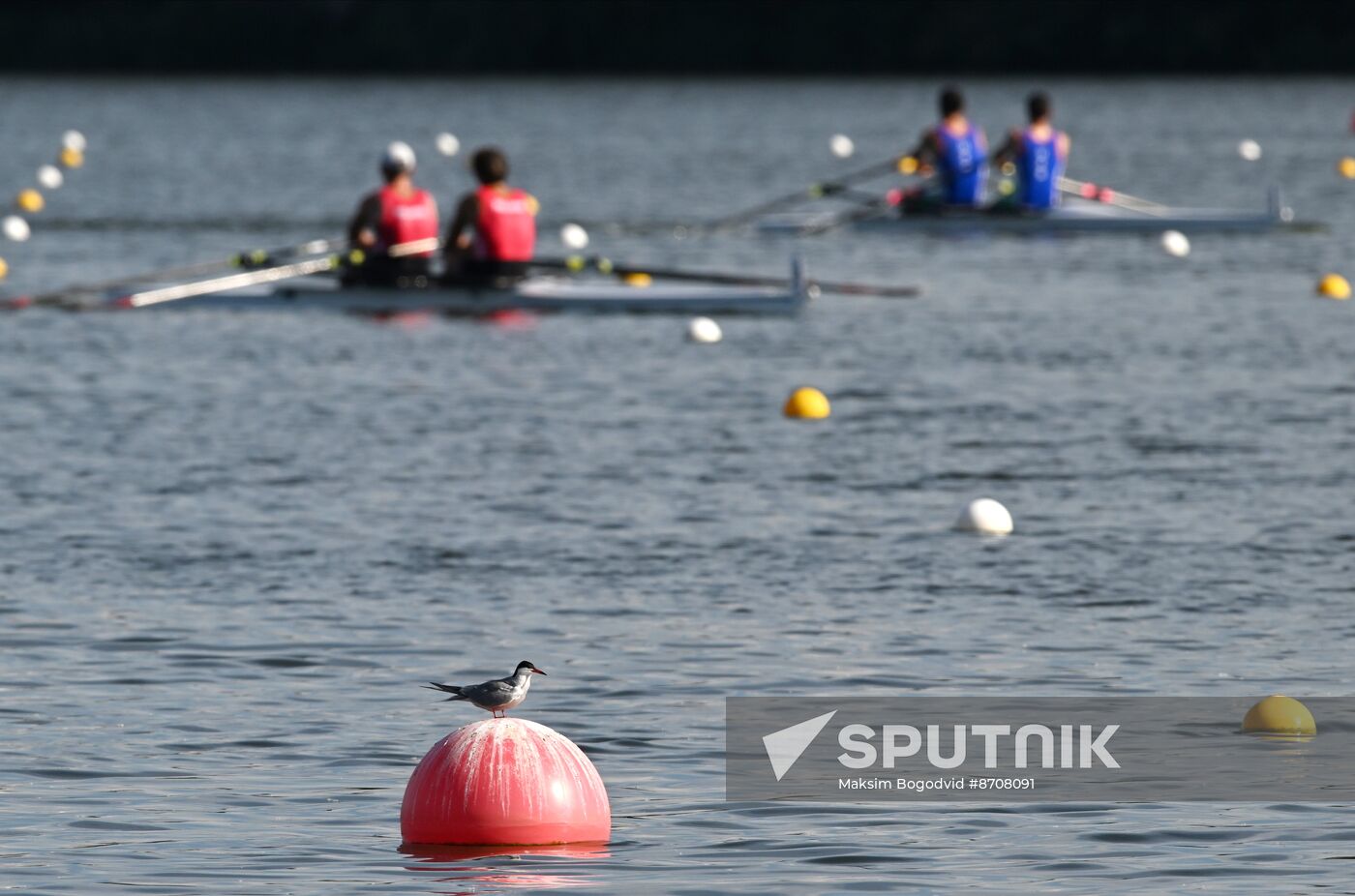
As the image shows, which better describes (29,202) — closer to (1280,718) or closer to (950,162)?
(950,162)

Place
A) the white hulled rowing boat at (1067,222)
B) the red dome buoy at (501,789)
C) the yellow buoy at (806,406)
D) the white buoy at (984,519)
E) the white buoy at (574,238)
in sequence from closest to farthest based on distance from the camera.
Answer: the red dome buoy at (501,789) → the white buoy at (984,519) → the yellow buoy at (806,406) → the white buoy at (574,238) → the white hulled rowing boat at (1067,222)

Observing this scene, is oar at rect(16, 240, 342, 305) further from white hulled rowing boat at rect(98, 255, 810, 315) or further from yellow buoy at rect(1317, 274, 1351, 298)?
yellow buoy at rect(1317, 274, 1351, 298)

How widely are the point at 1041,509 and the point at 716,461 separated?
9.21 ft

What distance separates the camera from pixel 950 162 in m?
36.6

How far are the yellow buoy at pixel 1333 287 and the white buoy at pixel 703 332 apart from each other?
7.28 meters

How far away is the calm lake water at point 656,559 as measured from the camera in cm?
975

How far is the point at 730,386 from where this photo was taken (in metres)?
22.6

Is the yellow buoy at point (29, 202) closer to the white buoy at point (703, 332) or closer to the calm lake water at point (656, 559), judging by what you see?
the calm lake water at point (656, 559)

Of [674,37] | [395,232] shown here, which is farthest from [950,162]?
[674,37]

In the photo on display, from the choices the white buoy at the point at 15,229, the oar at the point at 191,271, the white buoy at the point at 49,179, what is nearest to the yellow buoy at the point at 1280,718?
the oar at the point at 191,271

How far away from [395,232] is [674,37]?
78.6 metres

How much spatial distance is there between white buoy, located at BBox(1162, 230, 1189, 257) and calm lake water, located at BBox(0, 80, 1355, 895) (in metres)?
1.51

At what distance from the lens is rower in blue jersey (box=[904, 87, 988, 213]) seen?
36.1 meters

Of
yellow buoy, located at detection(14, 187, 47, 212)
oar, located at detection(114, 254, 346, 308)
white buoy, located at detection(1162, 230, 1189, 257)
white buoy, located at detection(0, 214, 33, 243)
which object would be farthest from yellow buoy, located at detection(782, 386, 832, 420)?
yellow buoy, located at detection(14, 187, 47, 212)
